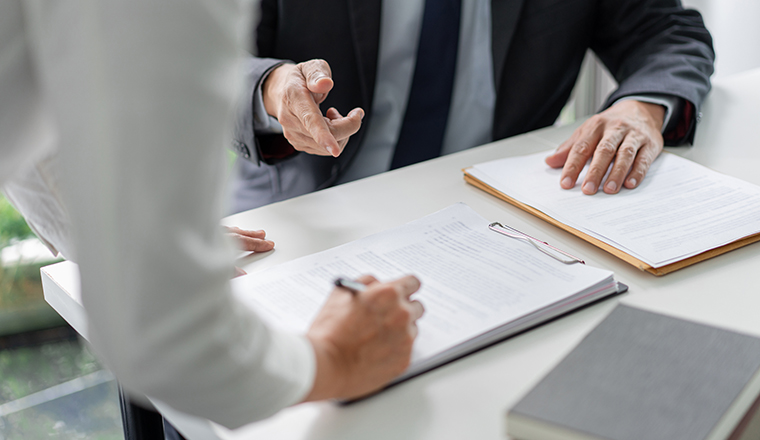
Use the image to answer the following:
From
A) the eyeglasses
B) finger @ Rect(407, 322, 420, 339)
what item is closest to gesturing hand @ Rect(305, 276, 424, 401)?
finger @ Rect(407, 322, 420, 339)

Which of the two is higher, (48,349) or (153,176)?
(153,176)

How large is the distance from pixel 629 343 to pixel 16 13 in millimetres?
529

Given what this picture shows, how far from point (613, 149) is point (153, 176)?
77 centimetres

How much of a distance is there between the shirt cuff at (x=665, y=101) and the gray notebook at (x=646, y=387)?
0.64m

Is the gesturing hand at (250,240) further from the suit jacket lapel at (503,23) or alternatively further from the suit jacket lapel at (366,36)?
the suit jacket lapel at (503,23)

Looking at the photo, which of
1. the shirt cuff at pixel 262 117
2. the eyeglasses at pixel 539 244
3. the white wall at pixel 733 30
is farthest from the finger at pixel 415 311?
the white wall at pixel 733 30

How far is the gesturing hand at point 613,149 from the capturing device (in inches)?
34.7

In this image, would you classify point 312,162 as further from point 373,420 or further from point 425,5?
point 373,420

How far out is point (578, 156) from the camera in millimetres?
925

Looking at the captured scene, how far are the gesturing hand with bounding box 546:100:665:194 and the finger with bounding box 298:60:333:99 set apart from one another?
376 mm

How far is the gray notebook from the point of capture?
41 centimetres

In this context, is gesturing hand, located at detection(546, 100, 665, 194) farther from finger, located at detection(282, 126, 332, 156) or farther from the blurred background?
the blurred background

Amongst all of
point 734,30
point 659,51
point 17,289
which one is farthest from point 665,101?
point 17,289

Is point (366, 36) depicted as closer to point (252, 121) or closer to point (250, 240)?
point (252, 121)
